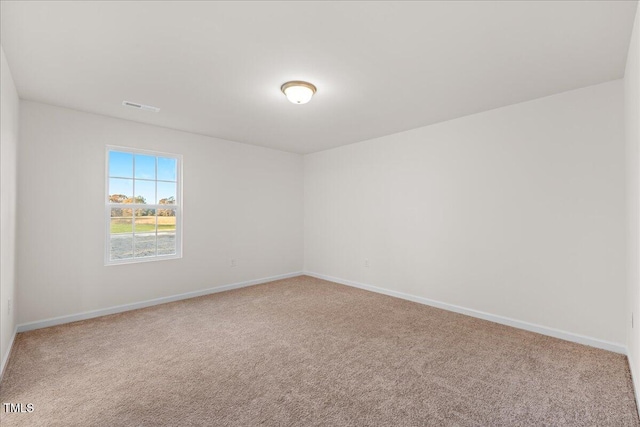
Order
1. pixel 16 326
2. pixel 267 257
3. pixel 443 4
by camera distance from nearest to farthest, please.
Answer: pixel 443 4 < pixel 16 326 < pixel 267 257

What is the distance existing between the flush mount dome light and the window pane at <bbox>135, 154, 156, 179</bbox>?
2432 mm

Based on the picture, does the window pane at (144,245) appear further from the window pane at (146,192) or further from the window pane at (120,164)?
the window pane at (120,164)

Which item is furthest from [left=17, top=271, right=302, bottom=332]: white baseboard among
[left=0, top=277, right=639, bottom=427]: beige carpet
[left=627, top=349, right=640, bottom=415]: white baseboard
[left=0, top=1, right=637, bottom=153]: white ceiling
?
[left=627, top=349, right=640, bottom=415]: white baseboard

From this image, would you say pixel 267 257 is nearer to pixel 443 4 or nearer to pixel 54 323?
pixel 54 323

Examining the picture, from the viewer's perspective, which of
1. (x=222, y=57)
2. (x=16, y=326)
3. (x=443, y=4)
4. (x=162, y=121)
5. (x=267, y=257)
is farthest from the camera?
(x=267, y=257)

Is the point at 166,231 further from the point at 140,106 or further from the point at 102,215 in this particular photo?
the point at 140,106

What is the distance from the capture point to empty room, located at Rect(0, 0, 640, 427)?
197 cm

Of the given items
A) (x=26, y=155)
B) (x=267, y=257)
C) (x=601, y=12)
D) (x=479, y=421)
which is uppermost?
(x=601, y=12)

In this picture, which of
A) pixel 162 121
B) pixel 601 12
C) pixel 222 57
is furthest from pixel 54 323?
pixel 601 12

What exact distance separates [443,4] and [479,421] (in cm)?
249

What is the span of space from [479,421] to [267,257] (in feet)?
13.9

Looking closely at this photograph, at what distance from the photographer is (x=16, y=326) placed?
317 cm

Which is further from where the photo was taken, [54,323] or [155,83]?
[54,323]

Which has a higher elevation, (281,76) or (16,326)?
(281,76)
